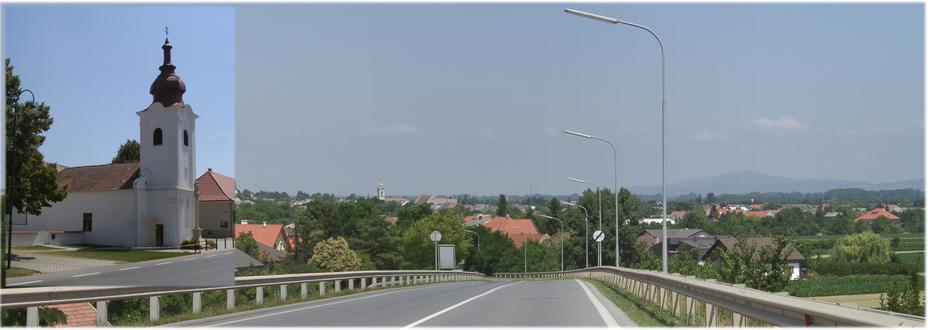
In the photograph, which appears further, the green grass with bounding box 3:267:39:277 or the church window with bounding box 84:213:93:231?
the church window with bounding box 84:213:93:231

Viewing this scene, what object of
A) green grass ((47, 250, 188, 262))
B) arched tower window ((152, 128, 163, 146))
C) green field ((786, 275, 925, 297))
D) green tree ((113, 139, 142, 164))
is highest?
arched tower window ((152, 128, 163, 146))

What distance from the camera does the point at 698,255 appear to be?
5247 cm

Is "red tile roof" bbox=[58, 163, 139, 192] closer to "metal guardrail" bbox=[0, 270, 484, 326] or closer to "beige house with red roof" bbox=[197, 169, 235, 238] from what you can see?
"beige house with red roof" bbox=[197, 169, 235, 238]

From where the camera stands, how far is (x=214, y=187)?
17688mm

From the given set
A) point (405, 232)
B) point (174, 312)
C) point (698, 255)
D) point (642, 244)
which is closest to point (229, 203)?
point (174, 312)

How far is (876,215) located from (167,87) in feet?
113

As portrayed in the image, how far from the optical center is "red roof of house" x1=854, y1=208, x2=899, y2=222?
41.4 meters

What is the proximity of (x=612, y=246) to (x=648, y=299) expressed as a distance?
8826 centimetres

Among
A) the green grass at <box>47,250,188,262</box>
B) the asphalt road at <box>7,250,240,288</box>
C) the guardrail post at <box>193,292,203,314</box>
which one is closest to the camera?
the asphalt road at <box>7,250,240,288</box>

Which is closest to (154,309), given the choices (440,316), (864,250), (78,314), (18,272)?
(78,314)

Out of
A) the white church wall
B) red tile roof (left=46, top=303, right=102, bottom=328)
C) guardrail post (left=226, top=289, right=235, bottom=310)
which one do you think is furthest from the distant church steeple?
guardrail post (left=226, top=289, right=235, bottom=310)

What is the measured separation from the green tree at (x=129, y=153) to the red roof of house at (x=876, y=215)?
33720 mm

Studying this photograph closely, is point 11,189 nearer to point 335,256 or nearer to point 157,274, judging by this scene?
point 157,274

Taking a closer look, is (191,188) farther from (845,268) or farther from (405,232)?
(405,232)
